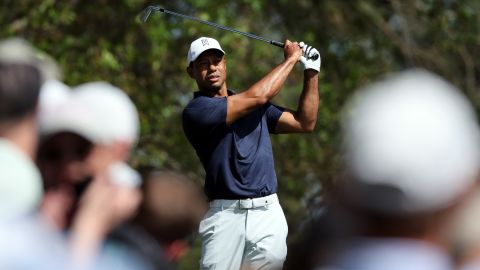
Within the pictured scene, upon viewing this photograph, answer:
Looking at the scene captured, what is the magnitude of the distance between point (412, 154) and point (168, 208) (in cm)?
116

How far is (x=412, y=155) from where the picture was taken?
2.46 meters

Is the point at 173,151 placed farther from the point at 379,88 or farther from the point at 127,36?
the point at 379,88

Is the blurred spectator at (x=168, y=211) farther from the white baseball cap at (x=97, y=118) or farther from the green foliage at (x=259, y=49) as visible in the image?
the green foliage at (x=259, y=49)

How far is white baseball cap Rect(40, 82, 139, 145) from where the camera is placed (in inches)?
118

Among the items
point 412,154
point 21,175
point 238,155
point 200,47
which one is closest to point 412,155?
point 412,154

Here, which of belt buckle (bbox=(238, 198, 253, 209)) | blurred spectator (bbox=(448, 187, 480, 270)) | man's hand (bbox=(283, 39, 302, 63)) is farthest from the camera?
man's hand (bbox=(283, 39, 302, 63))

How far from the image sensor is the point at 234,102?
6461mm

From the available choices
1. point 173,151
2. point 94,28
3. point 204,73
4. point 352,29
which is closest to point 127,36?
point 94,28

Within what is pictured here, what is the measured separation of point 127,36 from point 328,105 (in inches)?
115

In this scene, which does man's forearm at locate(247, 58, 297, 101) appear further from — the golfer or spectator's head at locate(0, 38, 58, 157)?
spectator's head at locate(0, 38, 58, 157)

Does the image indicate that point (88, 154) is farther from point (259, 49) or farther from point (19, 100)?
point (259, 49)

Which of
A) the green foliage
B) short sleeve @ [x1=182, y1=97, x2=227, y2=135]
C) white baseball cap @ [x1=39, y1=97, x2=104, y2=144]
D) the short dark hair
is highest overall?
the green foliage

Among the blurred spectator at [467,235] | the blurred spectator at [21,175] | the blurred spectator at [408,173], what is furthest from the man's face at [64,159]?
the blurred spectator at [467,235]

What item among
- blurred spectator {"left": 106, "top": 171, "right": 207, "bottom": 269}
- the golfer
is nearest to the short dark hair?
blurred spectator {"left": 106, "top": 171, "right": 207, "bottom": 269}
